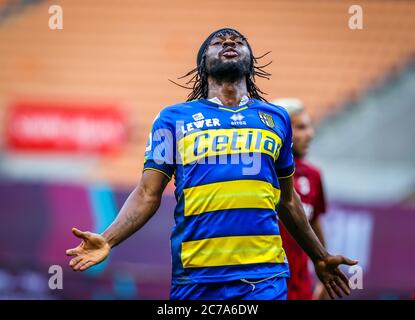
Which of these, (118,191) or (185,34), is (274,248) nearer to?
(118,191)

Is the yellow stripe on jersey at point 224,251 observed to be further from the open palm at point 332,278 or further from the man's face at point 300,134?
the man's face at point 300,134

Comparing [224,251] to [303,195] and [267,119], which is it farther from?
[303,195]

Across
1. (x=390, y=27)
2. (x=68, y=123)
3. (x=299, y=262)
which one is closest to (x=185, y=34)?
(x=68, y=123)

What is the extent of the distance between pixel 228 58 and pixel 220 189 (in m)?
0.72

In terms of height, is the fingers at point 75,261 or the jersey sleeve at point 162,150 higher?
the jersey sleeve at point 162,150

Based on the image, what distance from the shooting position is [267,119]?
4.36m

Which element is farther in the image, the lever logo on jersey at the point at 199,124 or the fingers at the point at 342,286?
the fingers at the point at 342,286

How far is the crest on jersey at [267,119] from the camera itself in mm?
4324

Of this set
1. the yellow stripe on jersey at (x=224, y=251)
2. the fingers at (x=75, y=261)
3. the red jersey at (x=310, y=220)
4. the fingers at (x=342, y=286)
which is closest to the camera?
the fingers at (x=75, y=261)

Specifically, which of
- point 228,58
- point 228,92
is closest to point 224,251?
point 228,92

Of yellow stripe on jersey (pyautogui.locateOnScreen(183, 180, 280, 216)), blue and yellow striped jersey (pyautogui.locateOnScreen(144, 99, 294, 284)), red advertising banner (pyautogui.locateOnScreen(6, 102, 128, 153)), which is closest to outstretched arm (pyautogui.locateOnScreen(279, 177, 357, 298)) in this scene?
blue and yellow striped jersey (pyautogui.locateOnScreen(144, 99, 294, 284))

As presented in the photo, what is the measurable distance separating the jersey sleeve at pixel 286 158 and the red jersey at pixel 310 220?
1.24m

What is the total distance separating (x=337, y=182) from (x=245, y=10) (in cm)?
413

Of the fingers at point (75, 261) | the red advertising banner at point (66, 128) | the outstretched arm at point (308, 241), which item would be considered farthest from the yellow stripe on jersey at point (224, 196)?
the red advertising banner at point (66, 128)
